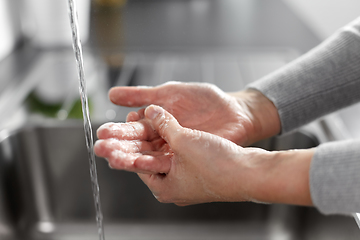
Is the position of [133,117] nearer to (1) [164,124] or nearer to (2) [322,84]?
(1) [164,124]

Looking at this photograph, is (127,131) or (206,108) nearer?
(127,131)

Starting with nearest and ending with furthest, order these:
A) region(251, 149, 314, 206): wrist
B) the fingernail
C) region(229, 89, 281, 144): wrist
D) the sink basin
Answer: region(251, 149, 314, 206): wrist < the fingernail < region(229, 89, 281, 144): wrist < the sink basin

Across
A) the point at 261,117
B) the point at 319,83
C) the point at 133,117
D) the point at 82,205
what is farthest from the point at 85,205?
the point at 319,83

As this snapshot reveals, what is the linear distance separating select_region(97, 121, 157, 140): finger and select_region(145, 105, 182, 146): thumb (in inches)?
0.7

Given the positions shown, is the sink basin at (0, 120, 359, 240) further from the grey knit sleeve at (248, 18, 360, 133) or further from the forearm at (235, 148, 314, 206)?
the forearm at (235, 148, 314, 206)

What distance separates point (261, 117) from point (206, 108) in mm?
→ 102

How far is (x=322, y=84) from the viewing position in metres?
0.66

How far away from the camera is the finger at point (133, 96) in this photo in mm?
645

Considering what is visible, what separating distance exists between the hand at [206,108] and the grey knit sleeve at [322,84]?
0.09 ft

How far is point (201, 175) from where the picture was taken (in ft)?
1.61

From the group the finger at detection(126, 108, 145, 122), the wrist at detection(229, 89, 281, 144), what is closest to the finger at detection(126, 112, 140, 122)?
the finger at detection(126, 108, 145, 122)

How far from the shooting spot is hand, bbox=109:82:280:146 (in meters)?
0.65

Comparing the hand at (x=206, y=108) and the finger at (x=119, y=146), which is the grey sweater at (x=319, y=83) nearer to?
the hand at (x=206, y=108)

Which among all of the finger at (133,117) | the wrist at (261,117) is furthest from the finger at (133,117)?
the wrist at (261,117)
